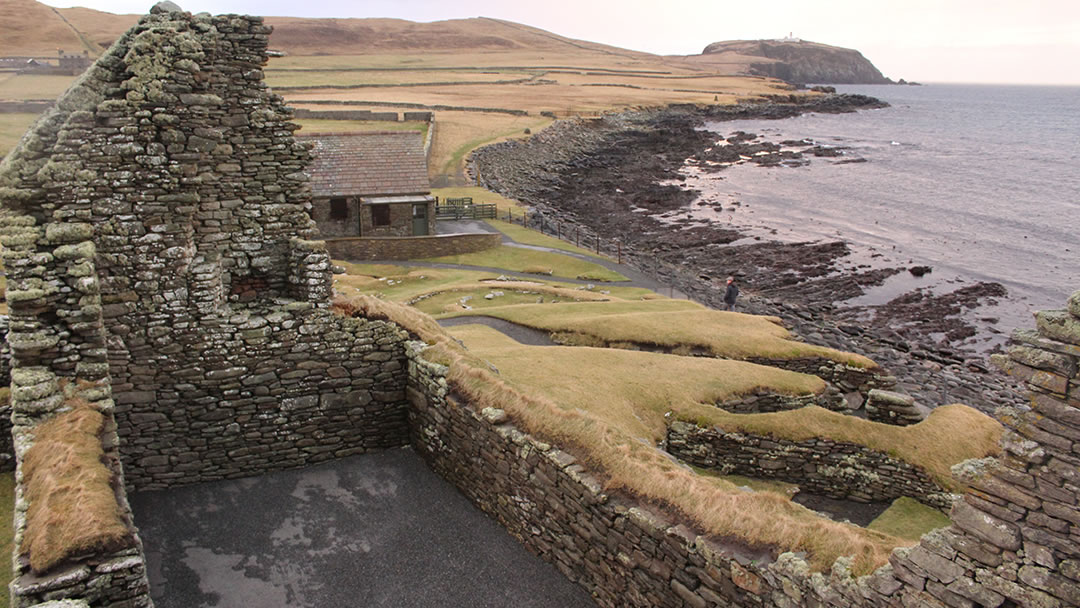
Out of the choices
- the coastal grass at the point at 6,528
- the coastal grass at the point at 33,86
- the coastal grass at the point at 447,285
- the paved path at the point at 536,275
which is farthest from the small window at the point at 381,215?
the coastal grass at the point at 33,86

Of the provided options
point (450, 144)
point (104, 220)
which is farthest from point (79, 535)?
point (450, 144)

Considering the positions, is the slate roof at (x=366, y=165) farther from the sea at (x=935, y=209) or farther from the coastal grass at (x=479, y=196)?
the sea at (x=935, y=209)

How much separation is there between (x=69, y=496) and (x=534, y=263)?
124ft

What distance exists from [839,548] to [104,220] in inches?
478

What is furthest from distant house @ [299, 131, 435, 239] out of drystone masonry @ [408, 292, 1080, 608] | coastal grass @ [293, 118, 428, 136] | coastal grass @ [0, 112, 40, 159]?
coastal grass @ [293, 118, 428, 136]

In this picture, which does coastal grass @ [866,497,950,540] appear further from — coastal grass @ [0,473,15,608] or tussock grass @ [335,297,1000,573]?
coastal grass @ [0,473,15,608]

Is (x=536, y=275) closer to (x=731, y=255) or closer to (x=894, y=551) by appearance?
(x=731, y=255)

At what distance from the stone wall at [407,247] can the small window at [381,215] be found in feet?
4.83

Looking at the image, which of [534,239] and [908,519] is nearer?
[908,519]

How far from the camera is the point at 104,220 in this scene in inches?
483

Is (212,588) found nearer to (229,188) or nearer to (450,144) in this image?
(229,188)

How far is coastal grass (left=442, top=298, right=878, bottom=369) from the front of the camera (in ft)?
79.7

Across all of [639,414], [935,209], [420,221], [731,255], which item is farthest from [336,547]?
[935,209]

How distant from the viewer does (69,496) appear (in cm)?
913
